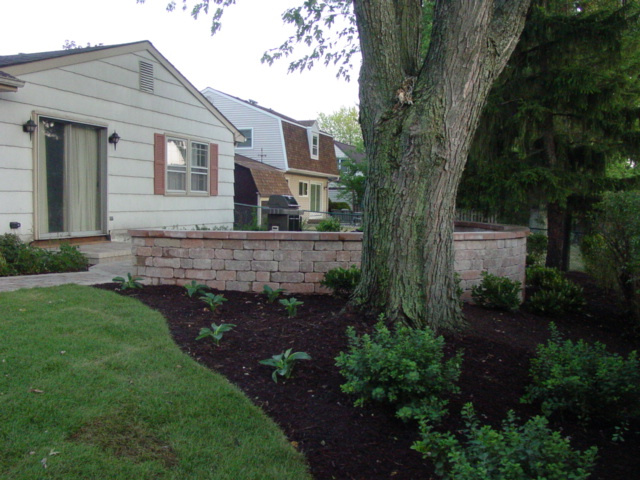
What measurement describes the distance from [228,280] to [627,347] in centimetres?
465

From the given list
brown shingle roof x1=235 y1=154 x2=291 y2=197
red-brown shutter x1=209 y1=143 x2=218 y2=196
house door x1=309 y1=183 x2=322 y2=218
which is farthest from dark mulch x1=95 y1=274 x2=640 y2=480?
house door x1=309 y1=183 x2=322 y2=218

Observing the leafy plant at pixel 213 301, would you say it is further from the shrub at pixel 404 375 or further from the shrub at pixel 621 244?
the shrub at pixel 621 244

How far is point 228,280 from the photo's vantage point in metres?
6.48

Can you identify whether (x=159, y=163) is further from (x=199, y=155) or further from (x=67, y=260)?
(x=67, y=260)

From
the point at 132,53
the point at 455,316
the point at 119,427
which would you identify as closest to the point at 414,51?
the point at 455,316

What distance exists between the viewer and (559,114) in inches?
373

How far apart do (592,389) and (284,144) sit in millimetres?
23891

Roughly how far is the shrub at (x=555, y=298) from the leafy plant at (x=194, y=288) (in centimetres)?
410

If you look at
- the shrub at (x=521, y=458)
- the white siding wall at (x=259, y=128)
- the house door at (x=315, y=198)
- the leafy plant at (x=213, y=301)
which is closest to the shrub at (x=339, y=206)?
the house door at (x=315, y=198)

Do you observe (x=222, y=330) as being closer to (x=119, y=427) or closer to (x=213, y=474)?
(x=119, y=427)

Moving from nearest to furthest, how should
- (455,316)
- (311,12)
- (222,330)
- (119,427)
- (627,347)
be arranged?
1. (119,427)
2. (222,330)
3. (455,316)
4. (627,347)
5. (311,12)

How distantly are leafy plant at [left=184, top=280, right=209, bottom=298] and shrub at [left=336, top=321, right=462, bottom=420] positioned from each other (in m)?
2.85

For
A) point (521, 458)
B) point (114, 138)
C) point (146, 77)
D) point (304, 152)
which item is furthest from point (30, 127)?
point (304, 152)

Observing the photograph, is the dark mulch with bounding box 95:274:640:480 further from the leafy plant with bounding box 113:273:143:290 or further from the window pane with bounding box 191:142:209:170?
the window pane with bounding box 191:142:209:170
